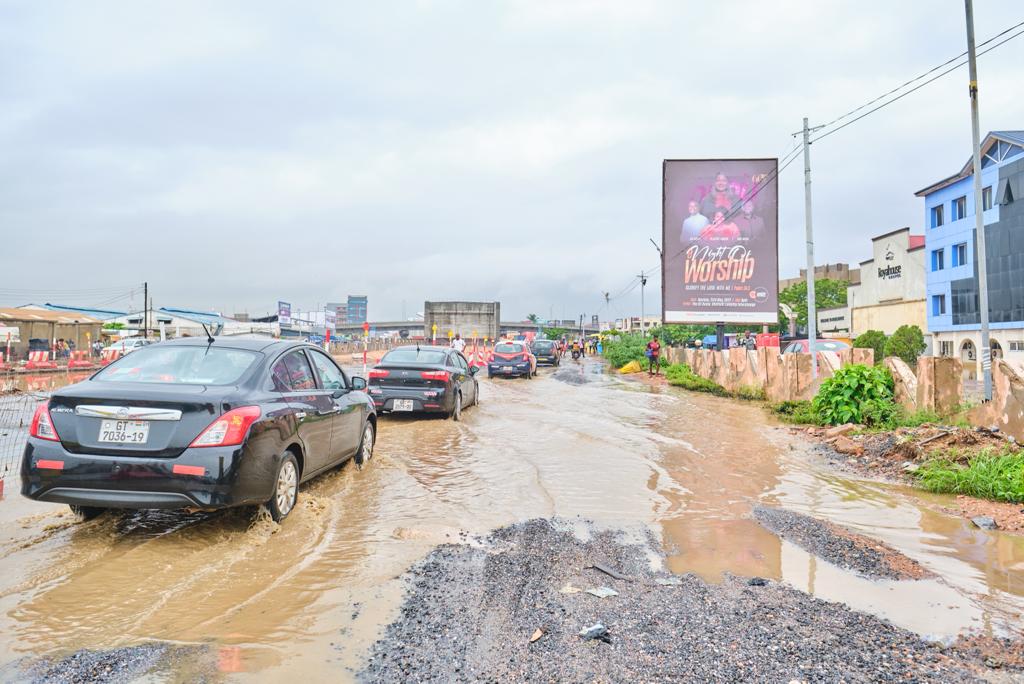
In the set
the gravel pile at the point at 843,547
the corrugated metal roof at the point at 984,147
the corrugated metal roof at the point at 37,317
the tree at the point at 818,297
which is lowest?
the gravel pile at the point at 843,547

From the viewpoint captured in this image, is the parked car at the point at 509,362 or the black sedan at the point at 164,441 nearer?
the black sedan at the point at 164,441

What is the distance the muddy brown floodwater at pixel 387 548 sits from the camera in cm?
344

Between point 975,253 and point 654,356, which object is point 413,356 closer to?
point 654,356

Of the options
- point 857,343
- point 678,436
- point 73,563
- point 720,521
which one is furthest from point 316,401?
point 857,343

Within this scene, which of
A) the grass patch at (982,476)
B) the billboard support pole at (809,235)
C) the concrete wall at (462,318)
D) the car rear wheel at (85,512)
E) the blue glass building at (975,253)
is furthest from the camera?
the concrete wall at (462,318)

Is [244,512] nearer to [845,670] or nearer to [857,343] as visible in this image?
[845,670]

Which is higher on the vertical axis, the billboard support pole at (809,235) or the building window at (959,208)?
the building window at (959,208)

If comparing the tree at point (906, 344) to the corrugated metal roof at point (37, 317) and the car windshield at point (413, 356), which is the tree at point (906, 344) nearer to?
the car windshield at point (413, 356)

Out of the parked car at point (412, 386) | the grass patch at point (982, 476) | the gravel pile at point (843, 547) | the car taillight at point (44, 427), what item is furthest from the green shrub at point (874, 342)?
the car taillight at point (44, 427)

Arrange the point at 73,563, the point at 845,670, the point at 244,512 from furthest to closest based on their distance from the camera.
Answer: the point at 244,512 < the point at 73,563 < the point at 845,670

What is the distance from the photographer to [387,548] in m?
4.90

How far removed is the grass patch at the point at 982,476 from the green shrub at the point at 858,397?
326cm

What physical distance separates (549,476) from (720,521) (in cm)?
237

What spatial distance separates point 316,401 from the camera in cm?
609
